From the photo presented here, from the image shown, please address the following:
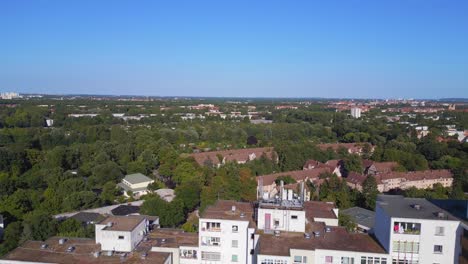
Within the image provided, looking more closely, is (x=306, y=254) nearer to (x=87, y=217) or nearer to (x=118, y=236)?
(x=118, y=236)

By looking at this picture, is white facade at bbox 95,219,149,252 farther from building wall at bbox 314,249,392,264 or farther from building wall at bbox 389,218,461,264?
building wall at bbox 389,218,461,264

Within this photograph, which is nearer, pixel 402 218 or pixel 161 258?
pixel 402 218

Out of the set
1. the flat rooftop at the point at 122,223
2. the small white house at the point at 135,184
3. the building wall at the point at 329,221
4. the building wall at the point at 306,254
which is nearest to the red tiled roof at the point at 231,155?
the small white house at the point at 135,184

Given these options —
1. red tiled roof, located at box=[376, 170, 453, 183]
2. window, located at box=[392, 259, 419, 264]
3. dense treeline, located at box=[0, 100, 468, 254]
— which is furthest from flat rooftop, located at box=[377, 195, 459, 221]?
red tiled roof, located at box=[376, 170, 453, 183]

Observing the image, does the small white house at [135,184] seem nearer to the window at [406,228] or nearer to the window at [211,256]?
the window at [211,256]

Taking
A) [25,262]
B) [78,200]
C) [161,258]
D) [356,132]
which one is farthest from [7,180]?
[356,132]

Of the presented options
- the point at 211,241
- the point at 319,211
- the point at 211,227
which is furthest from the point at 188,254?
the point at 319,211

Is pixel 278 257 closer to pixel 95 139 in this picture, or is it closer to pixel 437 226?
pixel 437 226
